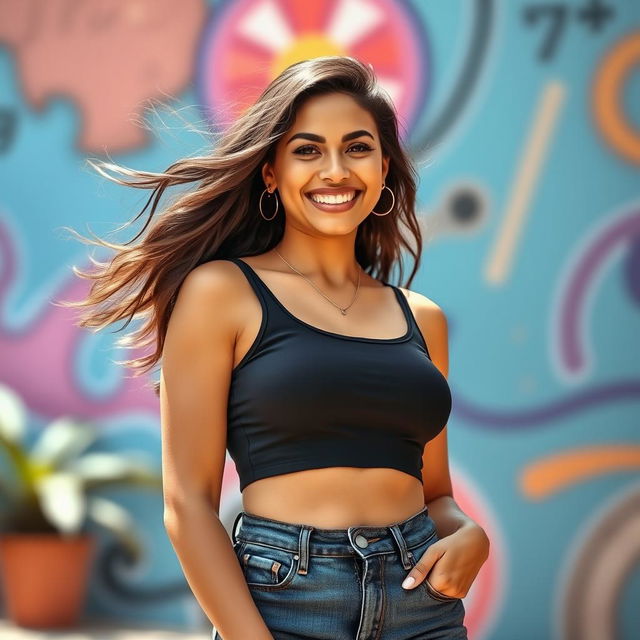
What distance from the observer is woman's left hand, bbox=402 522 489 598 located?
2.09 meters

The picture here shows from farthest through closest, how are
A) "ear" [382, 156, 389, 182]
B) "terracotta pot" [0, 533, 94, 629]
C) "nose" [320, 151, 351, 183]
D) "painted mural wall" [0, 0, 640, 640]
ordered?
"terracotta pot" [0, 533, 94, 629] < "painted mural wall" [0, 0, 640, 640] < "ear" [382, 156, 389, 182] < "nose" [320, 151, 351, 183]

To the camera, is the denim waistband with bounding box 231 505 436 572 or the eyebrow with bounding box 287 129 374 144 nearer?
the denim waistband with bounding box 231 505 436 572

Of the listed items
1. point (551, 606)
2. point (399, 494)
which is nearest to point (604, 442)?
point (551, 606)

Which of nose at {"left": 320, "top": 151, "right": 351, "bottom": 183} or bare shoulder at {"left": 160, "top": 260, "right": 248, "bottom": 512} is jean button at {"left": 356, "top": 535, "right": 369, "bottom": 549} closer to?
bare shoulder at {"left": 160, "top": 260, "right": 248, "bottom": 512}

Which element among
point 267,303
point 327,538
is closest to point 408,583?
point 327,538

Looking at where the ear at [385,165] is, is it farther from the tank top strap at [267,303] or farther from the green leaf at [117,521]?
the green leaf at [117,521]

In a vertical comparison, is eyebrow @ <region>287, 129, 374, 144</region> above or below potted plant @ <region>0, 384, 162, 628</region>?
above

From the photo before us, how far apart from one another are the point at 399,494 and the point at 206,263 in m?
0.59

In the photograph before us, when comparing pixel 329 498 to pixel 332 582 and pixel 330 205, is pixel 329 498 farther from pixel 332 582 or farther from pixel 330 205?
pixel 330 205

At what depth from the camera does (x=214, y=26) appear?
482 cm

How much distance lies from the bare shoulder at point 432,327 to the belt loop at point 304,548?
62cm

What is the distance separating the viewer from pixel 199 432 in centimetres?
206

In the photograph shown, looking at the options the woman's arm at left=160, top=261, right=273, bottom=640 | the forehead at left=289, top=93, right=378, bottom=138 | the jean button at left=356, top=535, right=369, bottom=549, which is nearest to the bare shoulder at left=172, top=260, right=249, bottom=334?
the woman's arm at left=160, top=261, right=273, bottom=640

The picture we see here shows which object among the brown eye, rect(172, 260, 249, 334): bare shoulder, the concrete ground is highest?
the brown eye
